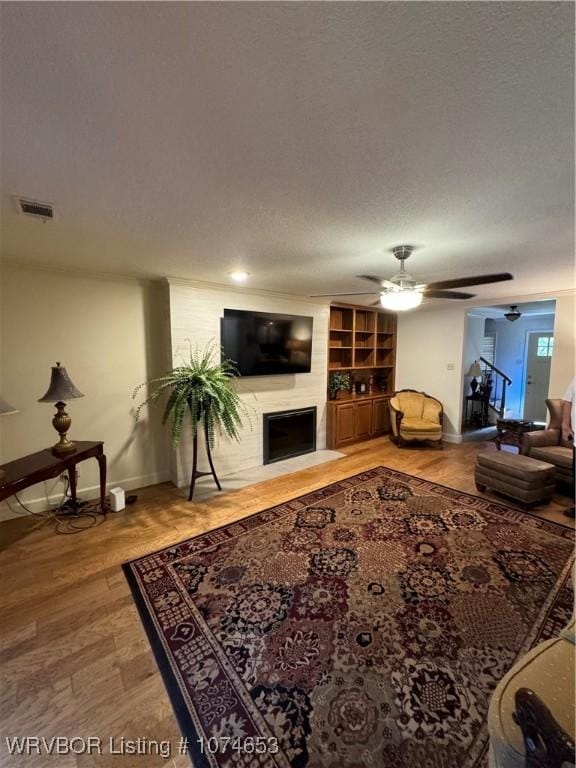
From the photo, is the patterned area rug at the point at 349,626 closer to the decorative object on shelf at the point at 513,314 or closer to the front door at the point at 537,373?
the decorative object on shelf at the point at 513,314

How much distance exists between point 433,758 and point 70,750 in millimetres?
1438

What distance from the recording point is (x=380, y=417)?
5.87 m

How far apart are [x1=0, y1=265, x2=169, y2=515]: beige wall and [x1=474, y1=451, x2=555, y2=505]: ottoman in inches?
147

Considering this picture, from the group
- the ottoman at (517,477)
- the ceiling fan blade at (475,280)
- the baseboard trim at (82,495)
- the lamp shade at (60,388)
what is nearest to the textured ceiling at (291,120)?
the ceiling fan blade at (475,280)

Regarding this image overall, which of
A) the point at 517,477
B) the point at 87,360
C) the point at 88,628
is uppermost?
the point at 87,360

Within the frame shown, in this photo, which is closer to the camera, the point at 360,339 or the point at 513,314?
the point at 513,314

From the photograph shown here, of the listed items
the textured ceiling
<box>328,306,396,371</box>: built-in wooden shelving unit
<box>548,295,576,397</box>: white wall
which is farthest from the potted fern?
<box>548,295,576,397</box>: white wall

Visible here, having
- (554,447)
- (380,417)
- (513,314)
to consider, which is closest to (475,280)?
(554,447)

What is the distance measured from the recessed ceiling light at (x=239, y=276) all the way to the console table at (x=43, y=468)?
2.16m

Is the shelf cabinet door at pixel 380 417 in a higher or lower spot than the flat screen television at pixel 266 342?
lower

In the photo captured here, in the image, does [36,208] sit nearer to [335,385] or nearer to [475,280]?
[475,280]

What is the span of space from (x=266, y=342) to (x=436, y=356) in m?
3.23

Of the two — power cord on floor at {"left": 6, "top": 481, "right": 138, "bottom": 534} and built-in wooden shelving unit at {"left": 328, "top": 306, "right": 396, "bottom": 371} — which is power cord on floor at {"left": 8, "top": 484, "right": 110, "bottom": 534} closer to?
power cord on floor at {"left": 6, "top": 481, "right": 138, "bottom": 534}

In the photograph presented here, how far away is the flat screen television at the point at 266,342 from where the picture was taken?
3.98 m
